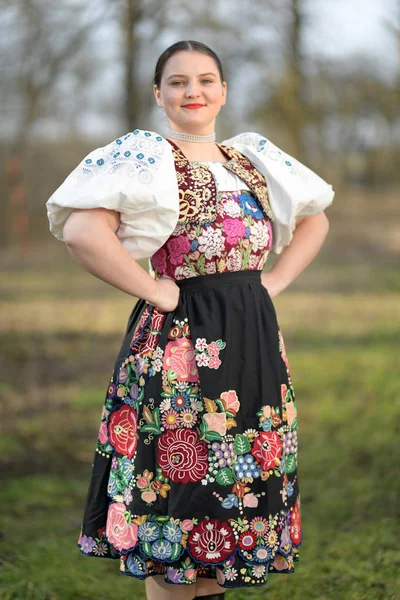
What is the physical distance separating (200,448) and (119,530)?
0.31 meters

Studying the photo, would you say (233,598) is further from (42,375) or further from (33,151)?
(33,151)

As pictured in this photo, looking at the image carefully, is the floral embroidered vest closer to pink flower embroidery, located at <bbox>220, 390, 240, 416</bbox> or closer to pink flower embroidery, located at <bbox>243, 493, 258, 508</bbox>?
pink flower embroidery, located at <bbox>220, 390, 240, 416</bbox>

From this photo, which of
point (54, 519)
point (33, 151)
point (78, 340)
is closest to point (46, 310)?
point (78, 340)

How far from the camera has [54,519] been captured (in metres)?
3.85

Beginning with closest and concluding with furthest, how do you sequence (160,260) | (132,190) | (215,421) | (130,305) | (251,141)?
(132,190)
(215,421)
(160,260)
(251,141)
(130,305)

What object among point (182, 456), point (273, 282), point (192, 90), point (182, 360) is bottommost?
point (182, 456)

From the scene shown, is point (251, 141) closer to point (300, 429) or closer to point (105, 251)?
point (105, 251)

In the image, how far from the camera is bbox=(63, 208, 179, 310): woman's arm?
2.00 m

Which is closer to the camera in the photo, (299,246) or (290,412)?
(290,412)

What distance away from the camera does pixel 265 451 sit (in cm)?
212

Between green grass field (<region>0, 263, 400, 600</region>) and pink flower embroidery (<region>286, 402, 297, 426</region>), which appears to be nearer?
pink flower embroidery (<region>286, 402, 297, 426</region>)

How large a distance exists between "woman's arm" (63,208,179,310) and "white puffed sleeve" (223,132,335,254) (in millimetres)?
440

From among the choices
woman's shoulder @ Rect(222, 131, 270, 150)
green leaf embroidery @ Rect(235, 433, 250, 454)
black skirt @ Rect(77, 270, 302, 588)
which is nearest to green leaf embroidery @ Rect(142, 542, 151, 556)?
black skirt @ Rect(77, 270, 302, 588)

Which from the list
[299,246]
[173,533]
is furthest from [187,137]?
[173,533]
